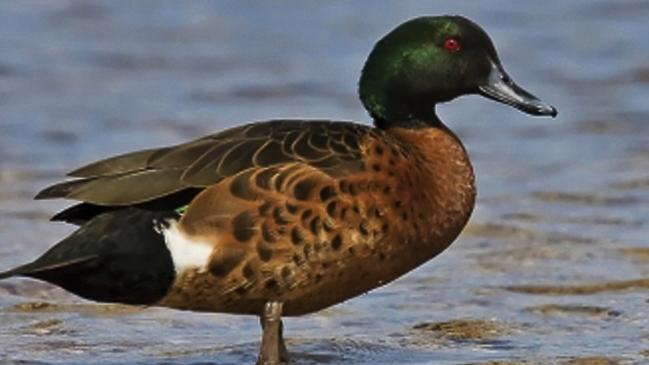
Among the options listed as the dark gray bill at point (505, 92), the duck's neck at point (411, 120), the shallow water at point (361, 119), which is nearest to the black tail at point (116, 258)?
the shallow water at point (361, 119)

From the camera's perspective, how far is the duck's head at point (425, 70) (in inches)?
278

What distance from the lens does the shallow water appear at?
23.8 ft

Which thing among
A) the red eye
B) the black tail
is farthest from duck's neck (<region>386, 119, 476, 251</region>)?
the black tail

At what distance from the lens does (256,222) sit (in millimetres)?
6422

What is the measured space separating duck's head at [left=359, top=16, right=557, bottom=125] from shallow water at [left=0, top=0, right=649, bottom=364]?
86 centimetres

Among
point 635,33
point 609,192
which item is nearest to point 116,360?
point 609,192

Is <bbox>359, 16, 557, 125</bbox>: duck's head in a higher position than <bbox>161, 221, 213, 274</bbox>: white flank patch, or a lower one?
higher

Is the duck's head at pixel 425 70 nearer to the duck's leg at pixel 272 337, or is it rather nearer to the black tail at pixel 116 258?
the duck's leg at pixel 272 337

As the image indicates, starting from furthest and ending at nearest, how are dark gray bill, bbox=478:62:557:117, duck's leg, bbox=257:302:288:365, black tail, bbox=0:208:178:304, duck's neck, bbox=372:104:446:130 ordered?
dark gray bill, bbox=478:62:557:117
duck's neck, bbox=372:104:446:130
duck's leg, bbox=257:302:288:365
black tail, bbox=0:208:178:304

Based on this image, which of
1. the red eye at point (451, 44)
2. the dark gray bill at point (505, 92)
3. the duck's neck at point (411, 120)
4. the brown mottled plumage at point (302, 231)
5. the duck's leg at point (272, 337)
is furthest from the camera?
the dark gray bill at point (505, 92)

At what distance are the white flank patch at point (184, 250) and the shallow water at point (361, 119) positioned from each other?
617 millimetres

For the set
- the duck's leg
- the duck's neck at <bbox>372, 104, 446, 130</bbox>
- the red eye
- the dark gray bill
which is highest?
the red eye

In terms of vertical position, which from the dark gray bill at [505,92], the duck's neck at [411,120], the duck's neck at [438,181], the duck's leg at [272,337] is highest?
the dark gray bill at [505,92]

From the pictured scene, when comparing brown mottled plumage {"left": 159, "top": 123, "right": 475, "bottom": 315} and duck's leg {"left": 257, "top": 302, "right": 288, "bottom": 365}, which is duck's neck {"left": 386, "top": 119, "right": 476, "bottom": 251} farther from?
duck's leg {"left": 257, "top": 302, "right": 288, "bottom": 365}
